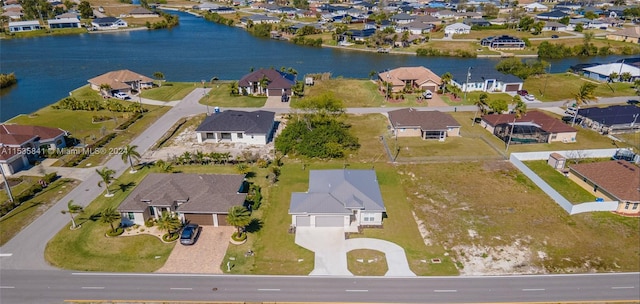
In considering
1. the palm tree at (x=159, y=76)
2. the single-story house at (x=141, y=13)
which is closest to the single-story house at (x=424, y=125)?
the palm tree at (x=159, y=76)

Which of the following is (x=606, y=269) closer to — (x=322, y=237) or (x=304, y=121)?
(x=322, y=237)

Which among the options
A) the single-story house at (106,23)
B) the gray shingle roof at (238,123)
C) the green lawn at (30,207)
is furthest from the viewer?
the single-story house at (106,23)

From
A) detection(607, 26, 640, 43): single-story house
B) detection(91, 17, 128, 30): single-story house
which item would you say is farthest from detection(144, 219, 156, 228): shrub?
detection(607, 26, 640, 43): single-story house

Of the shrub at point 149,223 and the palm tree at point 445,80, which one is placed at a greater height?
the palm tree at point 445,80

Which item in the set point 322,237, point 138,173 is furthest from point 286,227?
point 138,173

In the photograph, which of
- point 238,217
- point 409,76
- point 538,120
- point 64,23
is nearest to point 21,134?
point 238,217

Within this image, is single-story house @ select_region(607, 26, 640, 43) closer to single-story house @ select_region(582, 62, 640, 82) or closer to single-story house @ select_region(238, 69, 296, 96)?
single-story house @ select_region(582, 62, 640, 82)

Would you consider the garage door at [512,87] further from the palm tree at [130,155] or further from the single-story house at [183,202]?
the palm tree at [130,155]
